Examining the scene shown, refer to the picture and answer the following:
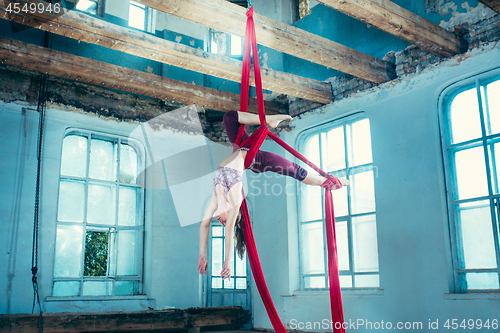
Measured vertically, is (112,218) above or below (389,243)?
above

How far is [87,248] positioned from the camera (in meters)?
5.62

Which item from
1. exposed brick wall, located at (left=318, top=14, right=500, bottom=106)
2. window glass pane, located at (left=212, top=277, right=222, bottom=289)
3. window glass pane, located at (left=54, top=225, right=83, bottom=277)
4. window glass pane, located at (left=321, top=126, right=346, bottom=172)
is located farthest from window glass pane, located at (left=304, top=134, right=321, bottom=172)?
window glass pane, located at (left=54, top=225, right=83, bottom=277)

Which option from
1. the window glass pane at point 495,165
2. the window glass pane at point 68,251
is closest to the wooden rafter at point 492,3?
the window glass pane at point 495,165

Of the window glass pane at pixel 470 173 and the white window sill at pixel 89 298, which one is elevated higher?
the window glass pane at pixel 470 173

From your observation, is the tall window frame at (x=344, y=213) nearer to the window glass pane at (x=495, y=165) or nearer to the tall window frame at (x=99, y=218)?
the window glass pane at (x=495, y=165)

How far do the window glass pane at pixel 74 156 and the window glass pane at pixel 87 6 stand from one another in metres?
1.75

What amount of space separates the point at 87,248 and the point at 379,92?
14.1 ft

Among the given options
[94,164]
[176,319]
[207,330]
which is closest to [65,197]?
[94,164]

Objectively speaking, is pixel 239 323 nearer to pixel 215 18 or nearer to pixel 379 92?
pixel 379 92

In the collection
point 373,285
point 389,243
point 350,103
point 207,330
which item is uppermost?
point 350,103

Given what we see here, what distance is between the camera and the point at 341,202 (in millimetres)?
5867

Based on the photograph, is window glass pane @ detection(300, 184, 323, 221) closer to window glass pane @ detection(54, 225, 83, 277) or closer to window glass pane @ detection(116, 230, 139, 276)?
window glass pane @ detection(116, 230, 139, 276)

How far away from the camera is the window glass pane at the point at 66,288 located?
5.28 meters

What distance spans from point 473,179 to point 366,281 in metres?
1.82
